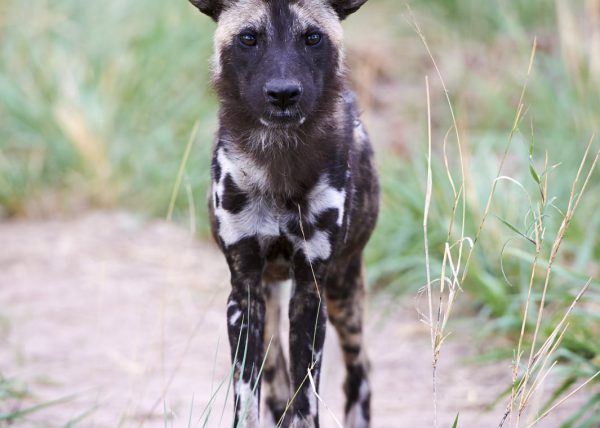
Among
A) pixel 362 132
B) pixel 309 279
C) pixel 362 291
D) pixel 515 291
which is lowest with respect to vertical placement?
pixel 515 291

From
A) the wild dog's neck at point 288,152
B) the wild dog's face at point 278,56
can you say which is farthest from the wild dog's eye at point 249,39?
the wild dog's neck at point 288,152

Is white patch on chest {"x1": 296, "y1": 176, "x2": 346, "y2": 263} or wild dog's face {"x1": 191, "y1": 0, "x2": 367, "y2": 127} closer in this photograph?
wild dog's face {"x1": 191, "y1": 0, "x2": 367, "y2": 127}

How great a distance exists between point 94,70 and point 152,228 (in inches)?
44.7

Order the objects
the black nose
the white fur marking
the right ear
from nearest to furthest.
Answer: the black nose → the right ear → the white fur marking

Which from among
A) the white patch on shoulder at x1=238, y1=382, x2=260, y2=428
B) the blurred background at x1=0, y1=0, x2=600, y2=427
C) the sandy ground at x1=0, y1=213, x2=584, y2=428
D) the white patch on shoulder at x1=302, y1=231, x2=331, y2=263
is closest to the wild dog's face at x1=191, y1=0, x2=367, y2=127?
the white patch on shoulder at x1=302, y1=231, x2=331, y2=263

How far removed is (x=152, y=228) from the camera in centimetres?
612

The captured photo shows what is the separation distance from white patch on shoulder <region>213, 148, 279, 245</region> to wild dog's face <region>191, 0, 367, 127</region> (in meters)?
0.15

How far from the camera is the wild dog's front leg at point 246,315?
2949 mm

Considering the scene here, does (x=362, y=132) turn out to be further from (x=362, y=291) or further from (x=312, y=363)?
(x=312, y=363)

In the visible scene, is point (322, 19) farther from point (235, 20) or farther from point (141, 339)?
point (141, 339)

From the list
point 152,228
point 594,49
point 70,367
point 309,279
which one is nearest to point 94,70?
point 152,228

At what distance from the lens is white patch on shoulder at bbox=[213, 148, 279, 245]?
2.94 m

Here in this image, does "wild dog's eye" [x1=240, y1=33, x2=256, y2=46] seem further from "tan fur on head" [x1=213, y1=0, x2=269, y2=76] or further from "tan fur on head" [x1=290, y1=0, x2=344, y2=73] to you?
"tan fur on head" [x1=290, y1=0, x2=344, y2=73]

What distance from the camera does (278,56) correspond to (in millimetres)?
2852
